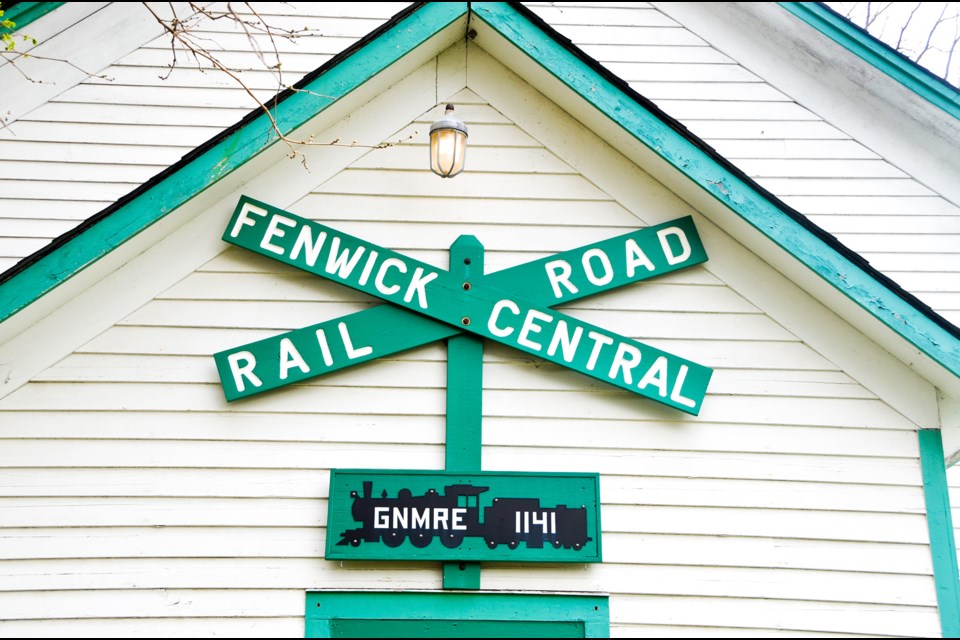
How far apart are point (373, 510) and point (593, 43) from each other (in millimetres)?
4097

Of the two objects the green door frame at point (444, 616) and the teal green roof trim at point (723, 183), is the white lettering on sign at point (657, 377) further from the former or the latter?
the green door frame at point (444, 616)

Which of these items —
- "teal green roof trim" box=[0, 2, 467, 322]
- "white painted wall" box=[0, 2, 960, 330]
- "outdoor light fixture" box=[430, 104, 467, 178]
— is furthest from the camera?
"white painted wall" box=[0, 2, 960, 330]

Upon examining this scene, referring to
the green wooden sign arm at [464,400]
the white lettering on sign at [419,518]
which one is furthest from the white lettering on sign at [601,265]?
the white lettering on sign at [419,518]

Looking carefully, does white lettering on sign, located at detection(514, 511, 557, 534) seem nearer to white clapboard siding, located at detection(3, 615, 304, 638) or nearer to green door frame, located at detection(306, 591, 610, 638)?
green door frame, located at detection(306, 591, 610, 638)

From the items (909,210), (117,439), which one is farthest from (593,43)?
A: (117,439)

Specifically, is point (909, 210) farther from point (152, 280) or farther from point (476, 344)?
point (152, 280)

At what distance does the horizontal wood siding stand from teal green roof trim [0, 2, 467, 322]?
52 centimetres

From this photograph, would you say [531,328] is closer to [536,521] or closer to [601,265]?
[601,265]

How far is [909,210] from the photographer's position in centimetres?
618

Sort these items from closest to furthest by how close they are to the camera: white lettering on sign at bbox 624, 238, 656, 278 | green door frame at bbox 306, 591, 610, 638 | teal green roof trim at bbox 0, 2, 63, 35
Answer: green door frame at bbox 306, 591, 610, 638 < white lettering on sign at bbox 624, 238, 656, 278 < teal green roof trim at bbox 0, 2, 63, 35

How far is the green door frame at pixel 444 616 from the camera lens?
166 inches

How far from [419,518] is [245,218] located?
74.5 inches

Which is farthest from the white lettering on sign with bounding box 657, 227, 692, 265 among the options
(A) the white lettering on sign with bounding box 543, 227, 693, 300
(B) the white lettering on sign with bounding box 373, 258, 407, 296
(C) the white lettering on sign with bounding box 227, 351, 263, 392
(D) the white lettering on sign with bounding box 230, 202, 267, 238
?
(C) the white lettering on sign with bounding box 227, 351, 263, 392

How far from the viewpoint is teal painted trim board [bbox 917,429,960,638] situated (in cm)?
422
